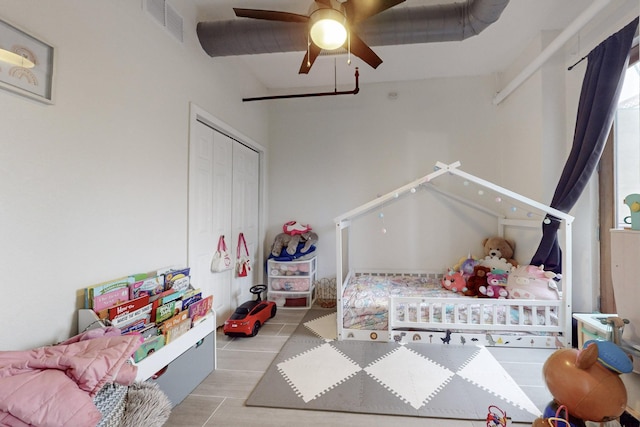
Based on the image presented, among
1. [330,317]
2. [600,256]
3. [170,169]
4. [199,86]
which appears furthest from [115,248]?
[600,256]

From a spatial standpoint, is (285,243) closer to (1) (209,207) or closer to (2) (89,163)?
(1) (209,207)

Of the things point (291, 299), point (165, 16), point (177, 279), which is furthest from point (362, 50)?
point (291, 299)

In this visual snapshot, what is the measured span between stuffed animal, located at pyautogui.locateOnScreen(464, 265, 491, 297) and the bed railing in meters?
0.27

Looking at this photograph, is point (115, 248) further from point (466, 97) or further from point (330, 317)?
point (466, 97)

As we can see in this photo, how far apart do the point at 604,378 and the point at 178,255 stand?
8.10 feet

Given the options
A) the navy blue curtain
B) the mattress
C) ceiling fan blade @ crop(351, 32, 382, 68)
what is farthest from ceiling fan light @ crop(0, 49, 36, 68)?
the navy blue curtain

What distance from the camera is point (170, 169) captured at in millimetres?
2025

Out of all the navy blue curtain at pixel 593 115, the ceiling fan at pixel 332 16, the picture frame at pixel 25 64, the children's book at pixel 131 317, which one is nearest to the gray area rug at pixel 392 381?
the children's book at pixel 131 317

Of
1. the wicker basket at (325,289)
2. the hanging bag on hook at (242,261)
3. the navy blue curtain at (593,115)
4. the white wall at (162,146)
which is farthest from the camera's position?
the wicker basket at (325,289)

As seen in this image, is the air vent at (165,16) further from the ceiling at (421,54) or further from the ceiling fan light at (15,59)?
the ceiling fan light at (15,59)

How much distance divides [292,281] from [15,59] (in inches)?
110

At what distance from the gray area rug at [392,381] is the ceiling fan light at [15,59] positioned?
6.54ft

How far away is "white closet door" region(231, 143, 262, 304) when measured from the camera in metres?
3.12

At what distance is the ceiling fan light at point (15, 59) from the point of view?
3.58 feet
